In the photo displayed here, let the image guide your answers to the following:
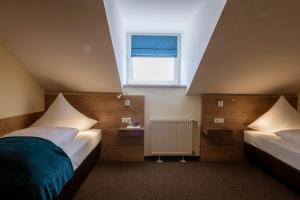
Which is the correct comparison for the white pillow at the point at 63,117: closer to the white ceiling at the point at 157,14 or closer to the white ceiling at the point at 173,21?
the white ceiling at the point at 173,21

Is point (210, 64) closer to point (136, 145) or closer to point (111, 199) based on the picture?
point (136, 145)

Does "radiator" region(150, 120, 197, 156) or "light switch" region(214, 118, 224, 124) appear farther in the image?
"light switch" region(214, 118, 224, 124)

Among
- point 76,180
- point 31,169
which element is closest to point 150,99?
point 76,180

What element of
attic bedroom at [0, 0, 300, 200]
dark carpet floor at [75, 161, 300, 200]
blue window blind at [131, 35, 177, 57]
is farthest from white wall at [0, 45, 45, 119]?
blue window blind at [131, 35, 177, 57]

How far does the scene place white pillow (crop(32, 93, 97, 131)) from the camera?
10.9ft

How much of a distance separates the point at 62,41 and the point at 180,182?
2.26m

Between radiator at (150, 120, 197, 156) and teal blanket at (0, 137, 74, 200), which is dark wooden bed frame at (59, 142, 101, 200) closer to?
teal blanket at (0, 137, 74, 200)

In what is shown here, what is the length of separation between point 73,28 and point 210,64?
1.78 m

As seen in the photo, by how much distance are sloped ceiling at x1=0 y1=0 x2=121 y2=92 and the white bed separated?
2.92ft

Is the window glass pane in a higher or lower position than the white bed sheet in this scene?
higher

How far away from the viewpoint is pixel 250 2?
6.98ft

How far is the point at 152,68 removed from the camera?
416cm

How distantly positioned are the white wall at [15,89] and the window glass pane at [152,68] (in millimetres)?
1637

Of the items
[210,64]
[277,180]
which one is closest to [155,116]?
[210,64]
